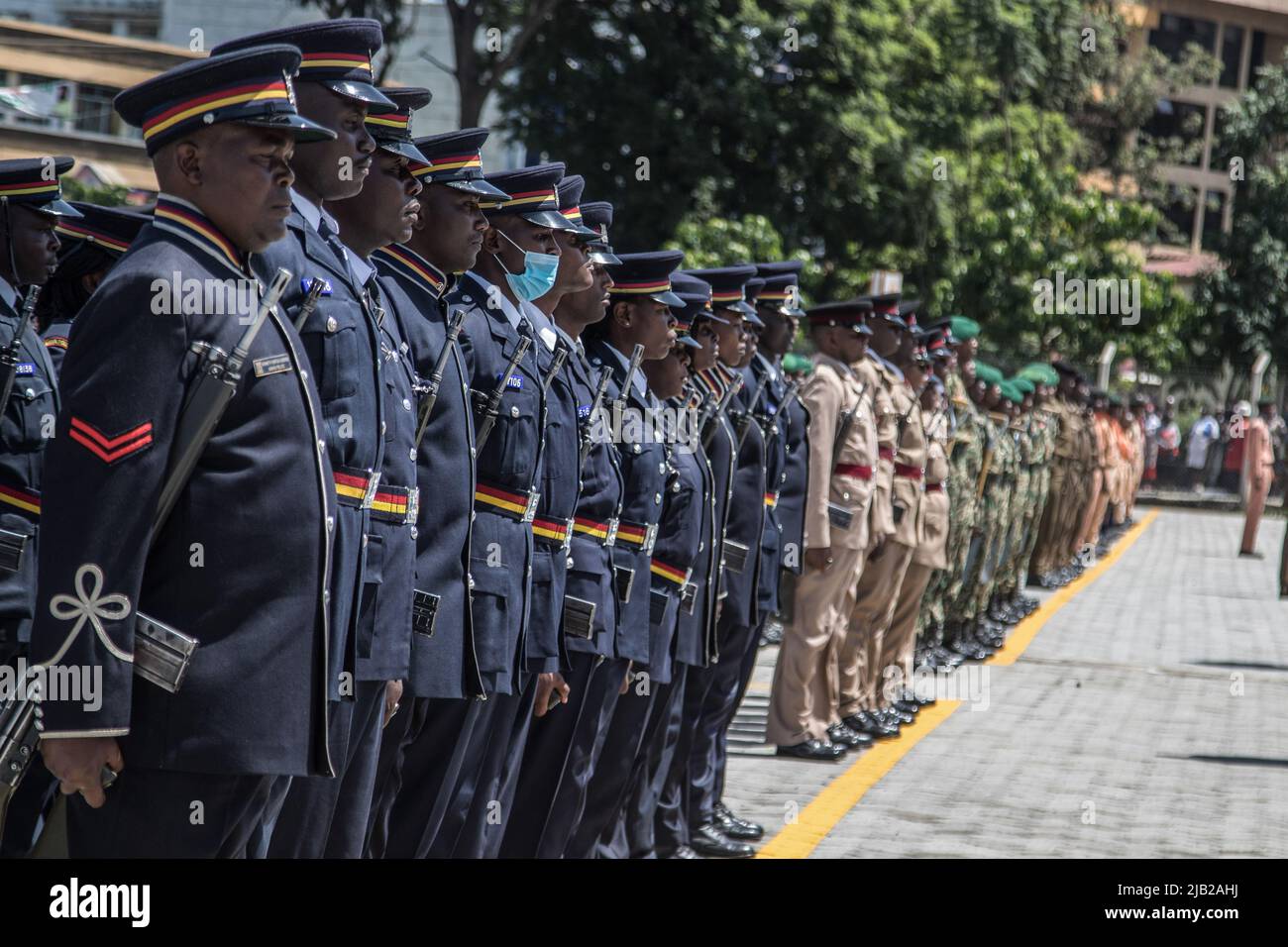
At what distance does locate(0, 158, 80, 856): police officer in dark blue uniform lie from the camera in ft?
16.4

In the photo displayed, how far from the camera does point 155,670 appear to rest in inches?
134

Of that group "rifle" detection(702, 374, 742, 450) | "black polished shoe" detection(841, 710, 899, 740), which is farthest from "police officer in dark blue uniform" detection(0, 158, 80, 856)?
"black polished shoe" detection(841, 710, 899, 740)

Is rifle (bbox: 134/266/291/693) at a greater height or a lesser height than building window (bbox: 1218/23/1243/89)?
lesser

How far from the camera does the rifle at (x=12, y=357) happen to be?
5.36 meters

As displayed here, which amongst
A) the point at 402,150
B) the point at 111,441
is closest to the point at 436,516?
the point at 402,150

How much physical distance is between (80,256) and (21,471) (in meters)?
1.30

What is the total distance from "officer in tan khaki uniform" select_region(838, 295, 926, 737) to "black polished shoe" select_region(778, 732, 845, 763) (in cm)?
81

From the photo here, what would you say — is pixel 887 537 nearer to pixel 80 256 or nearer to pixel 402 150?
pixel 80 256

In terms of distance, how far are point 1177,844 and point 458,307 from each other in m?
4.20

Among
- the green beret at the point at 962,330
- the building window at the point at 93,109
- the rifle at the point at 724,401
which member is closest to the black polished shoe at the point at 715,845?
the rifle at the point at 724,401

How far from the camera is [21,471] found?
543 cm

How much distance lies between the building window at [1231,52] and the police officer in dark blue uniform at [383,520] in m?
74.5

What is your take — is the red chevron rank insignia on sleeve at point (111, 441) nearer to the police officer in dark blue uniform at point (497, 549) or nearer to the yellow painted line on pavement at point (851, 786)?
the police officer in dark blue uniform at point (497, 549)

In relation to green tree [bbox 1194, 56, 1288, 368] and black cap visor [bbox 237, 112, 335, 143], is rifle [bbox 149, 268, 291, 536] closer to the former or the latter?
black cap visor [bbox 237, 112, 335, 143]
